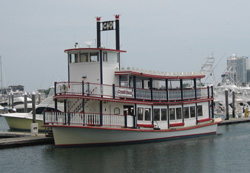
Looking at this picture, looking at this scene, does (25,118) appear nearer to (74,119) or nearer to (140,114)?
(140,114)

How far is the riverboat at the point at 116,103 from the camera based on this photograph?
26.8 m

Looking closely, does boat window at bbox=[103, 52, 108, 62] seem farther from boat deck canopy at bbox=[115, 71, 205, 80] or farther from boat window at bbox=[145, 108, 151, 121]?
boat window at bbox=[145, 108, 151, 121]

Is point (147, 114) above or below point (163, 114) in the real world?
above

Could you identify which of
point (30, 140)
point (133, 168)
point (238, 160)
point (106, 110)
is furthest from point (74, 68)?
point (238, 160)

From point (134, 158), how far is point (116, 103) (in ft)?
14.9

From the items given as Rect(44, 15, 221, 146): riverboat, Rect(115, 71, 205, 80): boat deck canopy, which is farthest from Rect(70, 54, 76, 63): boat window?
Rect(115, 71, 205, 80): boat deck canopy

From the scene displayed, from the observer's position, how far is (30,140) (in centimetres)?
2981

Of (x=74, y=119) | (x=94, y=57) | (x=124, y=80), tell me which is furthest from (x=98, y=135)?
(x=94, y=57)

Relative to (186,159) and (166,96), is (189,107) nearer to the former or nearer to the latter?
(166,96)

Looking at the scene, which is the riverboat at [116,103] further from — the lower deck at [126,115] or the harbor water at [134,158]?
the harbor water at [134,158]

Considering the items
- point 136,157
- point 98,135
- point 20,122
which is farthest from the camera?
point 20,122

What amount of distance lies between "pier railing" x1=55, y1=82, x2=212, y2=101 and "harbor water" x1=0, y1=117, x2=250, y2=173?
10.8ft

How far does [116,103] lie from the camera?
28.4m

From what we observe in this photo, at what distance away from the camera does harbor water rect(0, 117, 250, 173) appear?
23.0m
